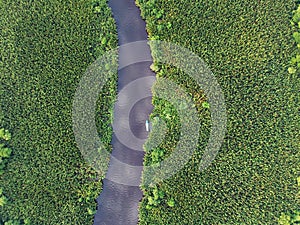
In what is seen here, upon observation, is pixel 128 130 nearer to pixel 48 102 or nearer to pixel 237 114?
pixel 48 102

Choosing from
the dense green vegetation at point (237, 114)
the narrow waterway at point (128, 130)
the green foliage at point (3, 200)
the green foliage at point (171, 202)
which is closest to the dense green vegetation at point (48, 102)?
the green foliage at point (3, 200)

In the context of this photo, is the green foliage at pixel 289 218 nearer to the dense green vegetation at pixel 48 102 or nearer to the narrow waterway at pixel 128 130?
the narrow waterway at pixel 128 130

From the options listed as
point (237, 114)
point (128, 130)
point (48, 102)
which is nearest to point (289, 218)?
point (237, 114)

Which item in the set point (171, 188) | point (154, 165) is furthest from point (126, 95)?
point (171, 188)

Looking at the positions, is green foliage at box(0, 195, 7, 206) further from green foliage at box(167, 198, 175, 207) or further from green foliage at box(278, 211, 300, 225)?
green foliage at box(278, 211, 300, 225)

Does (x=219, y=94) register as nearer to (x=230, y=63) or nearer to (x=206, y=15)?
(x=230, y=63)
